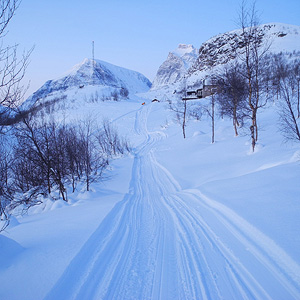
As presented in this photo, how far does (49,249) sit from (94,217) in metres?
1.67

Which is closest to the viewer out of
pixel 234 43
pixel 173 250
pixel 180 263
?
pixel 180 263

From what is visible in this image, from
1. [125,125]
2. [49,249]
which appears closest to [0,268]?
[49,249]

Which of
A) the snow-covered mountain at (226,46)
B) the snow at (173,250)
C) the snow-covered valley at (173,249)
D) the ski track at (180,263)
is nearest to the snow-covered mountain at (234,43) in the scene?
the snow-covered mountain at (226,46)

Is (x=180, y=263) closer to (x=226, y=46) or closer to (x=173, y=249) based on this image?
(x=173, y=249)

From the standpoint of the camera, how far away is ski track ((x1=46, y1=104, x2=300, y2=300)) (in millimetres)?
2570

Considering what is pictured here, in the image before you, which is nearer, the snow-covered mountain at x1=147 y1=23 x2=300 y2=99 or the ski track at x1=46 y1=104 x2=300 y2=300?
the ski track at x1=46 y1=104 x2=300 y2=300

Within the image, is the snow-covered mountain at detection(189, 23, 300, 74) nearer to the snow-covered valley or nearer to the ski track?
A: the snow-covered valley

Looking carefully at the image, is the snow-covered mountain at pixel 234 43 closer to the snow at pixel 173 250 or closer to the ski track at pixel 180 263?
the snow at pixel 173 250

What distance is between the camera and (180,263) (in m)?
3.20

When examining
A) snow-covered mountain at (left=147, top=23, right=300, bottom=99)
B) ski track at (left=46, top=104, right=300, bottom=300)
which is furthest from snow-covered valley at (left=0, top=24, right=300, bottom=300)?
snow-covered mountain at (left=147, top=23, right=300, bottom=99)

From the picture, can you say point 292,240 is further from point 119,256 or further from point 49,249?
point 49,249

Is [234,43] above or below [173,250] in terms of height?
above


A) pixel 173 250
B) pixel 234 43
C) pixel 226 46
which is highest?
pixel 226 46

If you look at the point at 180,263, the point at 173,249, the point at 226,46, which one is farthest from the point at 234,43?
the point at 180,263
